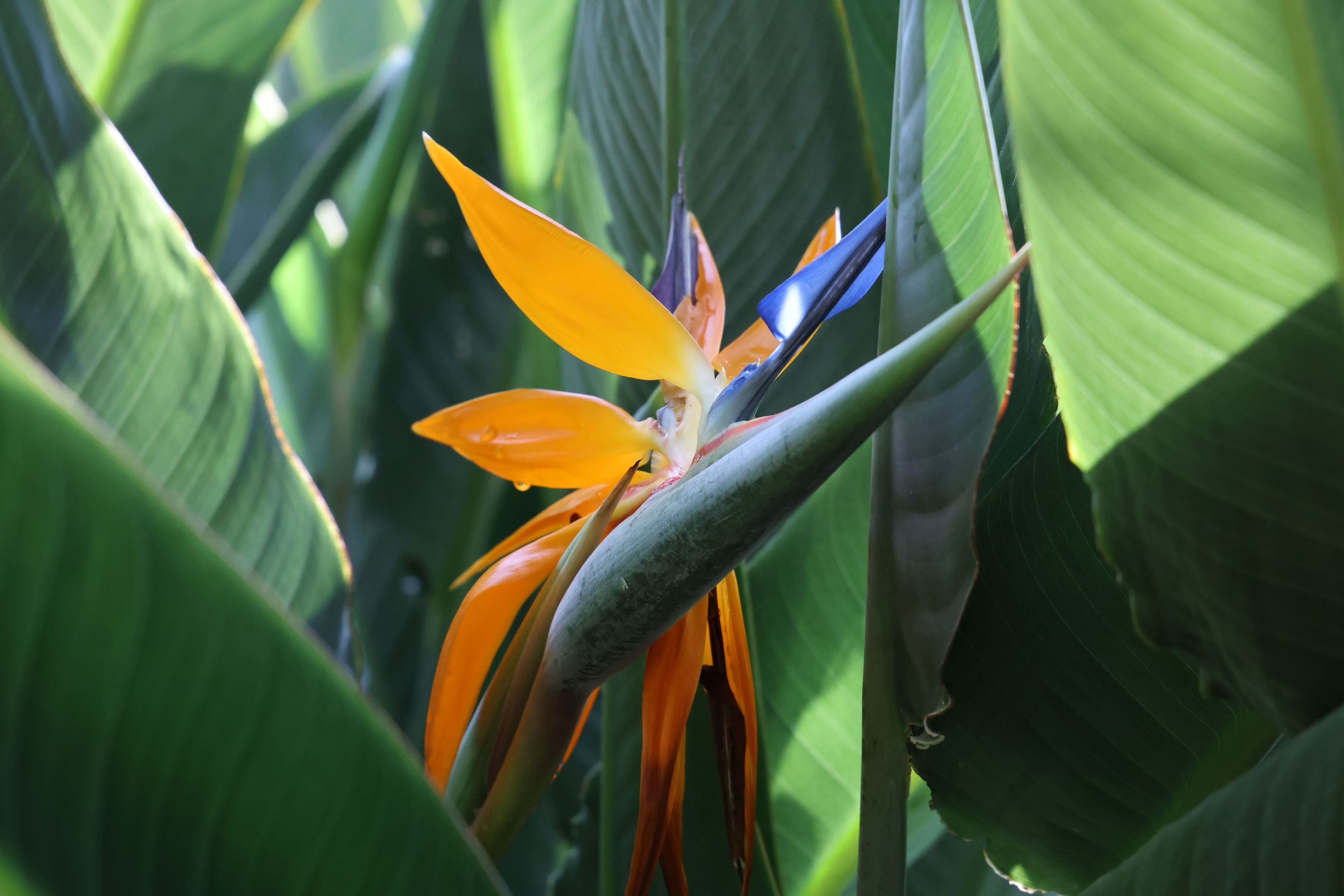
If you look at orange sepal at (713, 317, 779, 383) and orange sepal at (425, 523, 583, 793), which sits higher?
orange sepal at (713, 317, 779, 383)

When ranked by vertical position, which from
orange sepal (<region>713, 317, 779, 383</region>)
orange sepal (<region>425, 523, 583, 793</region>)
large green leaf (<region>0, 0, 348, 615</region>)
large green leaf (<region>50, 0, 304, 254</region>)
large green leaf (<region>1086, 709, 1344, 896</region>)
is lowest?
large green leaf (<region>1086, 709, 1344, 896</region>)

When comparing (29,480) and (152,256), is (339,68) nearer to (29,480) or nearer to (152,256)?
(152,256)

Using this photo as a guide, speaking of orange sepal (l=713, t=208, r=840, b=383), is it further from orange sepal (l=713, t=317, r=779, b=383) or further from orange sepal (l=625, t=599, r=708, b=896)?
orange sepal (l=625, t=599, r=708, b=896)

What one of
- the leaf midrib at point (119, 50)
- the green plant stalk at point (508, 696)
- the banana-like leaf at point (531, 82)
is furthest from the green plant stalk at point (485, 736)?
the leaf midrib at point (119, 50)

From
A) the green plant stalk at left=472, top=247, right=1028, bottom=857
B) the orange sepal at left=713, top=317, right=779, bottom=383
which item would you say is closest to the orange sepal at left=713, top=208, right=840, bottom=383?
the orange sepal at left=713, top=317, right=779, bottom=383

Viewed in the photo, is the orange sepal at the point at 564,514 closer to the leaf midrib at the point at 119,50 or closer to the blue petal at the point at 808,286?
the blue petal at the point at 808,286

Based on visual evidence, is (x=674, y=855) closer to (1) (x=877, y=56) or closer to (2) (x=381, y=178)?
(1) (x=877, y=56)

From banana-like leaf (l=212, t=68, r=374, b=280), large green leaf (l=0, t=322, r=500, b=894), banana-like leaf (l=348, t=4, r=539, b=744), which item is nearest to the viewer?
large green leaf (l=0, t=322, r=500, b=894)
